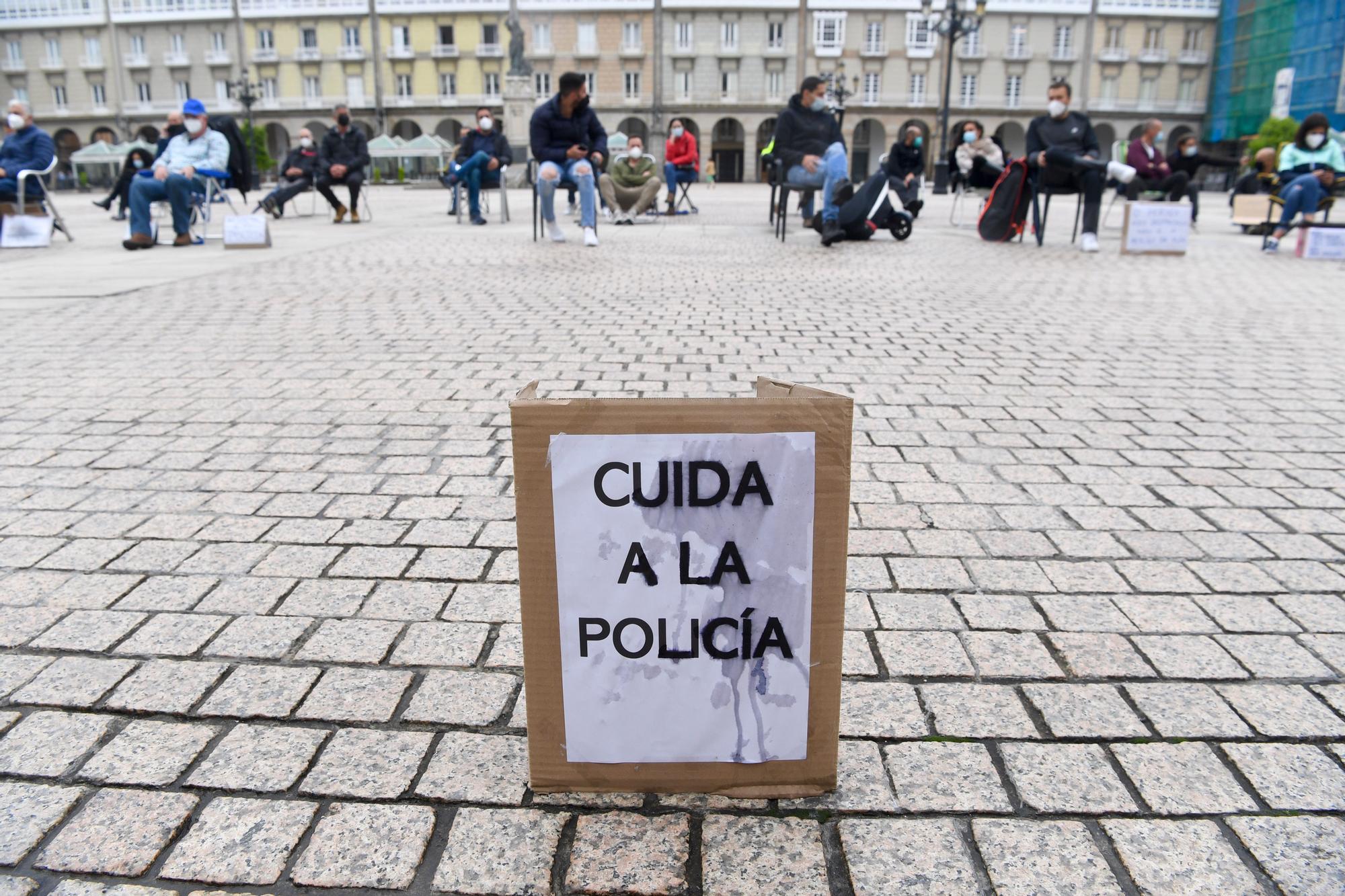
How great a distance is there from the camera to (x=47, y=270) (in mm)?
10797

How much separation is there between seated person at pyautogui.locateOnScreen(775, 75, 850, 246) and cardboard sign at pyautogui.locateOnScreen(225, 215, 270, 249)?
6.67 meters

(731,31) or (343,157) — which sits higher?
(731,31)

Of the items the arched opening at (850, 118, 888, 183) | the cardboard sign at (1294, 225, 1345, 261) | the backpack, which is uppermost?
the arched opening at (850, 118, 888, 183)

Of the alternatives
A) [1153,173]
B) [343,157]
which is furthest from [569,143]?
[1153,173]

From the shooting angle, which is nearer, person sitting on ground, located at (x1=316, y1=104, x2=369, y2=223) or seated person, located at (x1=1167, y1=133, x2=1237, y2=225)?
seated person, located at (x1=1167, y1=133, x2=1237, y2=225)

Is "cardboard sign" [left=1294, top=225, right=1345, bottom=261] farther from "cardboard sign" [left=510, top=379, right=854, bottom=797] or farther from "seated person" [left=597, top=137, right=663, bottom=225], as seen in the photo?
"cardboard sign" [left=510, top=379, right=854, bottom=797]

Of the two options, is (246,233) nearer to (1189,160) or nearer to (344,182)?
(344,182)

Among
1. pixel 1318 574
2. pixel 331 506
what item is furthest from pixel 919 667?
pixel 331 506

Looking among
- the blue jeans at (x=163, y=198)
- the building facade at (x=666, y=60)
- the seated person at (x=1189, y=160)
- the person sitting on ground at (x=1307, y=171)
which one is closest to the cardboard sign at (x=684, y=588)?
the blue jeans at (x=163, y=198)

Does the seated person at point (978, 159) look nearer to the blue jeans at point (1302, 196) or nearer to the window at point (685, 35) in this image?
the blue jeans at point (1302, 196)

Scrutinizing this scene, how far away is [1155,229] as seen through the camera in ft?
39.8

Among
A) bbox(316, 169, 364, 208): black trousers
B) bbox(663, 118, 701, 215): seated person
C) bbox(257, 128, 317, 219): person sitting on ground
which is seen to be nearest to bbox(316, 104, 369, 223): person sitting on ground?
bbox(316, 169, 364, 208): black trousers

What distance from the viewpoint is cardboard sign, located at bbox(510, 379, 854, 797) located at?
1812 mm

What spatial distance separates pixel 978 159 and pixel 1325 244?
4833 mm
